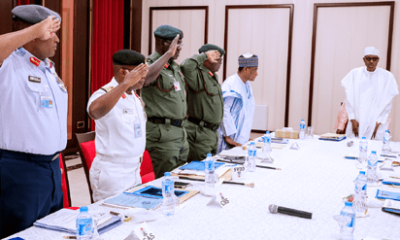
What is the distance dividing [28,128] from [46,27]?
0.45 meters

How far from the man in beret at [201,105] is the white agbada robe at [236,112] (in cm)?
25

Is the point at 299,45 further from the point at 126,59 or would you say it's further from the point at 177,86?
the point at 126,59

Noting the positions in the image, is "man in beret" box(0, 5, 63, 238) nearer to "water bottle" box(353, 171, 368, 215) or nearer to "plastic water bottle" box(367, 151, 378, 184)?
"water bottle" box(353, 171, 368, 215)

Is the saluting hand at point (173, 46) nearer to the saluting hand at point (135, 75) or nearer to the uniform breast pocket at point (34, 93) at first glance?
the saluting hand at point (135, 75)

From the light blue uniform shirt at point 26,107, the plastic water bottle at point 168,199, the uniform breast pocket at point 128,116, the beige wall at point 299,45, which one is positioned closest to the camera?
the plastic water bottle at point 168,199

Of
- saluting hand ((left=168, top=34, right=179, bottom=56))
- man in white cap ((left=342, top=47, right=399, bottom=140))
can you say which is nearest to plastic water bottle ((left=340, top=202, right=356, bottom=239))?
saluting hand ((left=168, top=34, right=179, bottom=56))

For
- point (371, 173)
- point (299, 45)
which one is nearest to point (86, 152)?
point (371, 173)

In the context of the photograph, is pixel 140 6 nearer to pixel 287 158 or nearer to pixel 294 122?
pixel 294 122

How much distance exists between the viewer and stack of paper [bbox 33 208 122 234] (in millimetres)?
1293

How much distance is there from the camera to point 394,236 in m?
1.34

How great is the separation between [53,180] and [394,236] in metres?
1.47

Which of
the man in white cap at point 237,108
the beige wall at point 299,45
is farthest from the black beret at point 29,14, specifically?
the beige wall at point 299,45

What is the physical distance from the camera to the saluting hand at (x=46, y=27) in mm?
1565

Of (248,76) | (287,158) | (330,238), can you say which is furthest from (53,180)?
(248,76)
